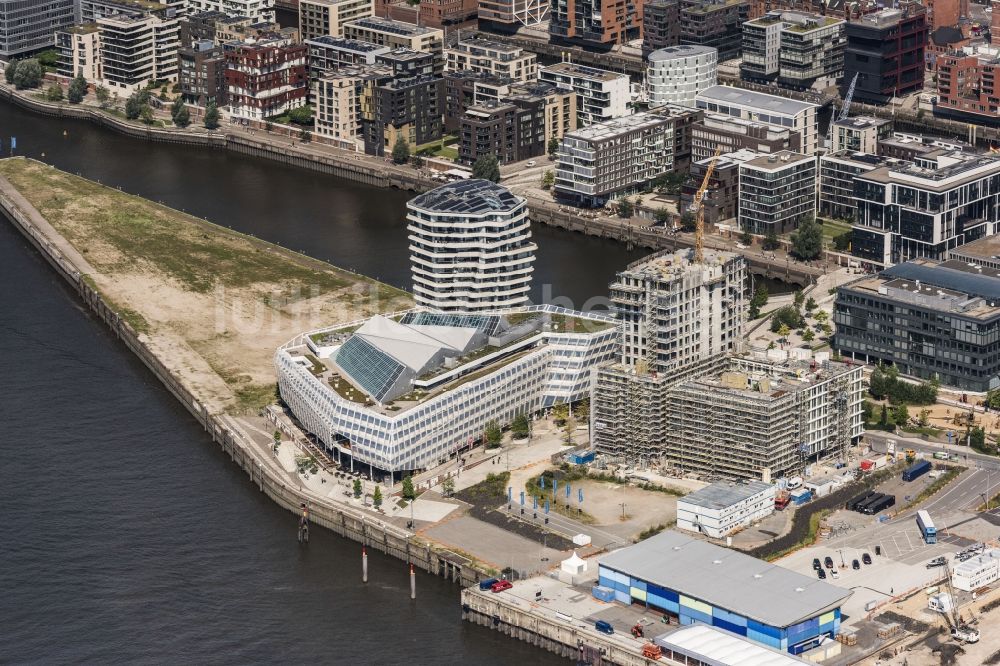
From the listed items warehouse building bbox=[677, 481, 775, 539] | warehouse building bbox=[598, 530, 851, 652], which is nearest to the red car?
warehouse building bbox=[598, 530, 851, 652]

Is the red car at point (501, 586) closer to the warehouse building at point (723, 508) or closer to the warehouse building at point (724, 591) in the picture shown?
the warehouse building at point (724, 591)

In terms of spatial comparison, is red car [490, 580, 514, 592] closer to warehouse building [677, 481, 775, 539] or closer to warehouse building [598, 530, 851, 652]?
warehouse building [598, 530, 851, 652]

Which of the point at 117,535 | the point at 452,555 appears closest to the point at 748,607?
the point at 452,555

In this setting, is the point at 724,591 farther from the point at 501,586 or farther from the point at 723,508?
the point at 501,586

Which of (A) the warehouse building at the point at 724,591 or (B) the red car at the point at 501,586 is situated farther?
(B) the red car at the point at 501,586

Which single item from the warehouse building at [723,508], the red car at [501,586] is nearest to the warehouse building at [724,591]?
the warehouse building at [723,508]

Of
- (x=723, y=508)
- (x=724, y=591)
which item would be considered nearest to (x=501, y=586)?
(x=724, y=591)
